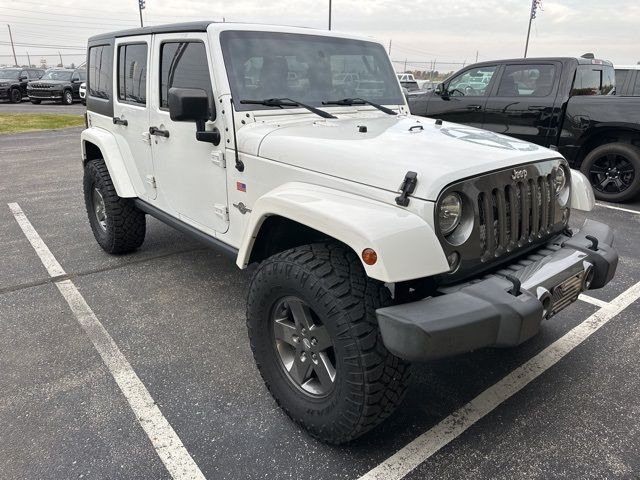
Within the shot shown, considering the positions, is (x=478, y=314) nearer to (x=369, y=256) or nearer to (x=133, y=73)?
(x=369, y=256)

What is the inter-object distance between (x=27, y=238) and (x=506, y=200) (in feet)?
16.1

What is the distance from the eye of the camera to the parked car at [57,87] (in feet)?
71.8

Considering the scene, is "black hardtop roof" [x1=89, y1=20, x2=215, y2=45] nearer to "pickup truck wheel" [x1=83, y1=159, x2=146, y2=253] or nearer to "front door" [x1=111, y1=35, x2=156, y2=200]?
"front door" [x1=111, y1=35, x2=156, y2=200]

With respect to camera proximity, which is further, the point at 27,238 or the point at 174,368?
the point at 27,238

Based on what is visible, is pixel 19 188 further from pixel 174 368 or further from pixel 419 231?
pixel 419 231

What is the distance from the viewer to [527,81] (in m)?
7.14

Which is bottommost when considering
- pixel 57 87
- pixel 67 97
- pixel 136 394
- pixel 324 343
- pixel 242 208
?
pixel 136 394

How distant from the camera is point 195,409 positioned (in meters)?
2.57

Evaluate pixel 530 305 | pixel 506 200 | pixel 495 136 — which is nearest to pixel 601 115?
pixel 495 136

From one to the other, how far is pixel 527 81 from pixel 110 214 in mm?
5954

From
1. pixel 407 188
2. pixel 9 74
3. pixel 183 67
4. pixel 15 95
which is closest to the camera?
pixel 407 188

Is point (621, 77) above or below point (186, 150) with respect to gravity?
above

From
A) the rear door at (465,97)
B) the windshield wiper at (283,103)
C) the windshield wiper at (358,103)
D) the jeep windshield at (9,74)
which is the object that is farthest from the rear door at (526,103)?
the jeep windshield at (9,74)

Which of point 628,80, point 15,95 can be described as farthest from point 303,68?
point 15,95
